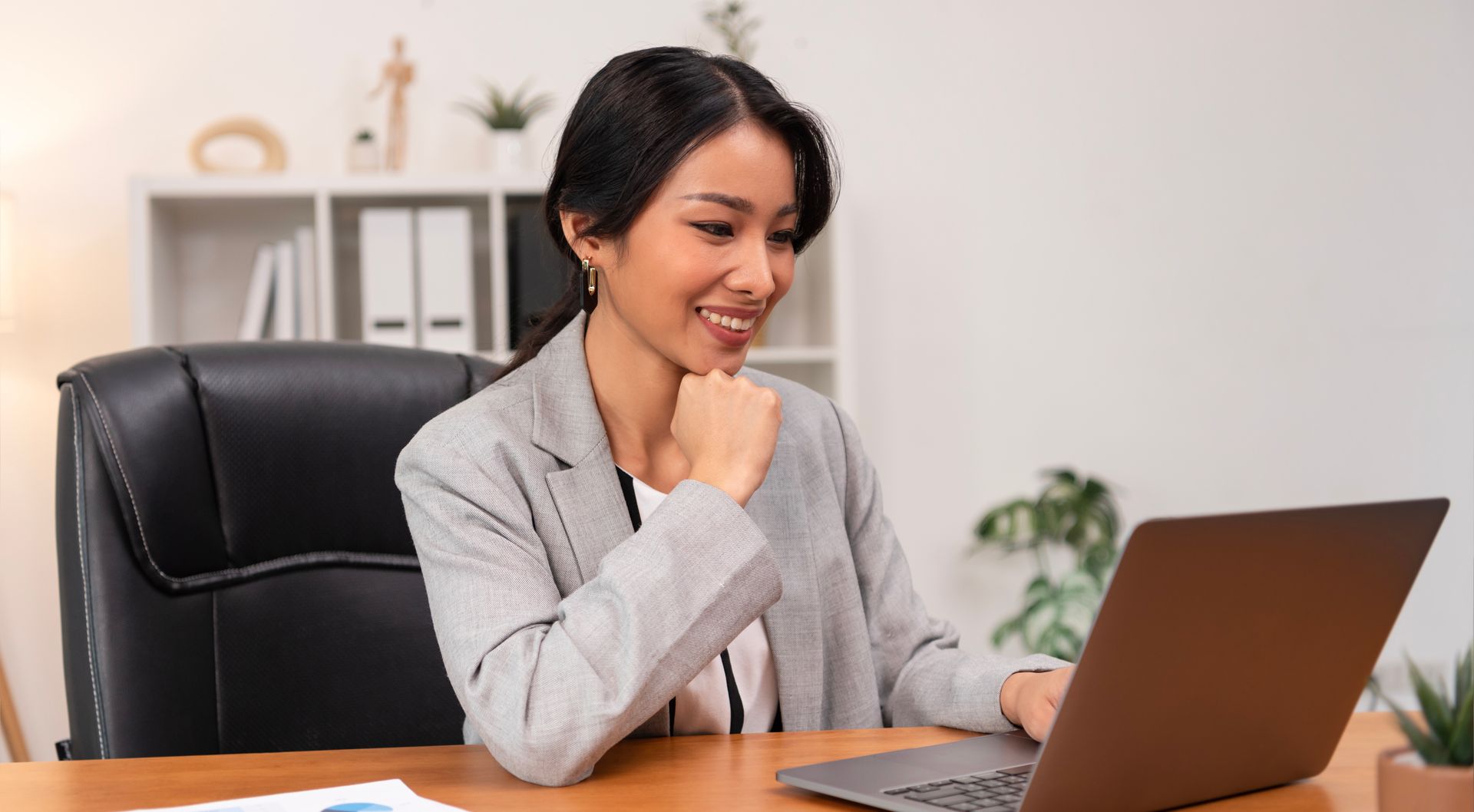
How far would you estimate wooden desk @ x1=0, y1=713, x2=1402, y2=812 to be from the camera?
2.73ft

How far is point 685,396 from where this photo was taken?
1164mm

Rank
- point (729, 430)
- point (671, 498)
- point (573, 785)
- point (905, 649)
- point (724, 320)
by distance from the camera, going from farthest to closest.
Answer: point (905, 649) → point (724, 320) → point (729, 430) → point (671, 498) → point (573, 785)

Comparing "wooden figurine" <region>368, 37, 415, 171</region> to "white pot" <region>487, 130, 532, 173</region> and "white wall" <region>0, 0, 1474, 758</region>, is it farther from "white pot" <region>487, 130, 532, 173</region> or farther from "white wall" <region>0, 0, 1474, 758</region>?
"white pot" <region>487, 130, 532, 173</region>

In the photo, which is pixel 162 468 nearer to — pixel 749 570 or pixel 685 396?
pixel 685 396

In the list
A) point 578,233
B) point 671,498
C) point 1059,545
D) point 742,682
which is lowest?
point 1059,545

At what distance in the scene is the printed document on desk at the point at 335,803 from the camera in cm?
80

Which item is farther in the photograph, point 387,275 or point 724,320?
point 387,275

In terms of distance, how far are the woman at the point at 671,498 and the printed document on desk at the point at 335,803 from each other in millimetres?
90

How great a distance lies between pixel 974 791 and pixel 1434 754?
0.28 metres

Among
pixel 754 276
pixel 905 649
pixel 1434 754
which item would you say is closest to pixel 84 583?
pixel 754 276

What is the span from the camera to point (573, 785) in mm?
893

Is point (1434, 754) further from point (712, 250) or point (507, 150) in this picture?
point (507, 150)

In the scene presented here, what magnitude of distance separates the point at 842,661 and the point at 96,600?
2.37ft

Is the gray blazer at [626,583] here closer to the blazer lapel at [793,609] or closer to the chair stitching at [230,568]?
the blazer lapel at [793,609]
